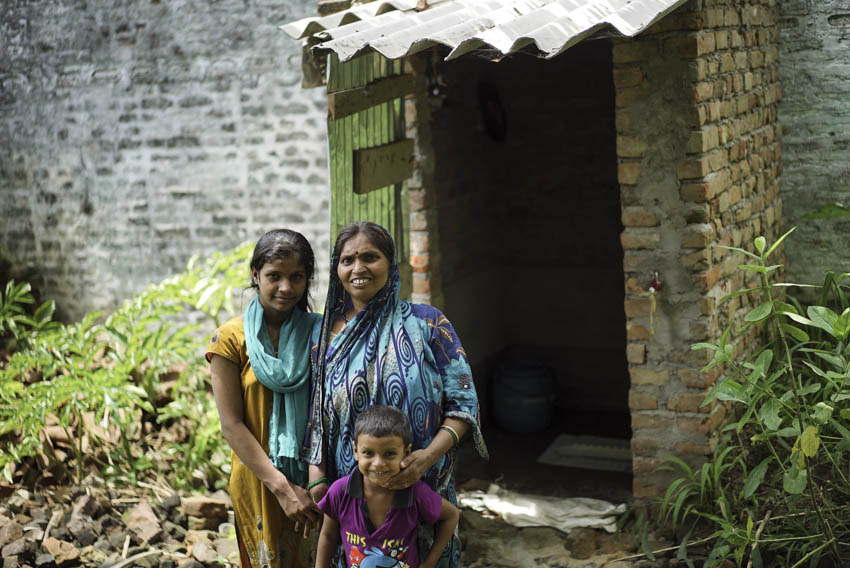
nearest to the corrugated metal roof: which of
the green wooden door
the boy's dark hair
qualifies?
the green wooden door

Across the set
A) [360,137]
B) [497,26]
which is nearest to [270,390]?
[497,26]

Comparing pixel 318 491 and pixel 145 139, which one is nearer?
pixel 318 491

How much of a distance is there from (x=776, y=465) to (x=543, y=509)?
1201 millimetres

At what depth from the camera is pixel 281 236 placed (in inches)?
119

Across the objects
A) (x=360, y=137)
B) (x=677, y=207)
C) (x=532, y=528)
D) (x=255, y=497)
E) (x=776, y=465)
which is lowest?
(x=532, y=528)

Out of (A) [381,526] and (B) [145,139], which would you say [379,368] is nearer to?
(A) [381,526]

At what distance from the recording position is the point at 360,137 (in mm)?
4426

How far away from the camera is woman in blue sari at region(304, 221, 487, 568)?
2.87 metres

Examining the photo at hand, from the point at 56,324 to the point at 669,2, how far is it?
177 inches

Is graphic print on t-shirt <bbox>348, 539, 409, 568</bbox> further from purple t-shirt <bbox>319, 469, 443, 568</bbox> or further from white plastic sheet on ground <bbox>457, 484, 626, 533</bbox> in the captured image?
white plastic sheet on ground <bbox>457, 484, 626, 533</bbox>

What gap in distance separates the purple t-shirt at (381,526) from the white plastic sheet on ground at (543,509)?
1.85m

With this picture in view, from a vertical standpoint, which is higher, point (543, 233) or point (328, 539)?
point (543, 233)

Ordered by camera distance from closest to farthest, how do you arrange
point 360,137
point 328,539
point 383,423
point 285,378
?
point 383,423 < point 328,539 < point 285,378 < point 360,137

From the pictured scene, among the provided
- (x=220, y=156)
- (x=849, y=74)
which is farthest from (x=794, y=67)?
(x=220, y=156)
